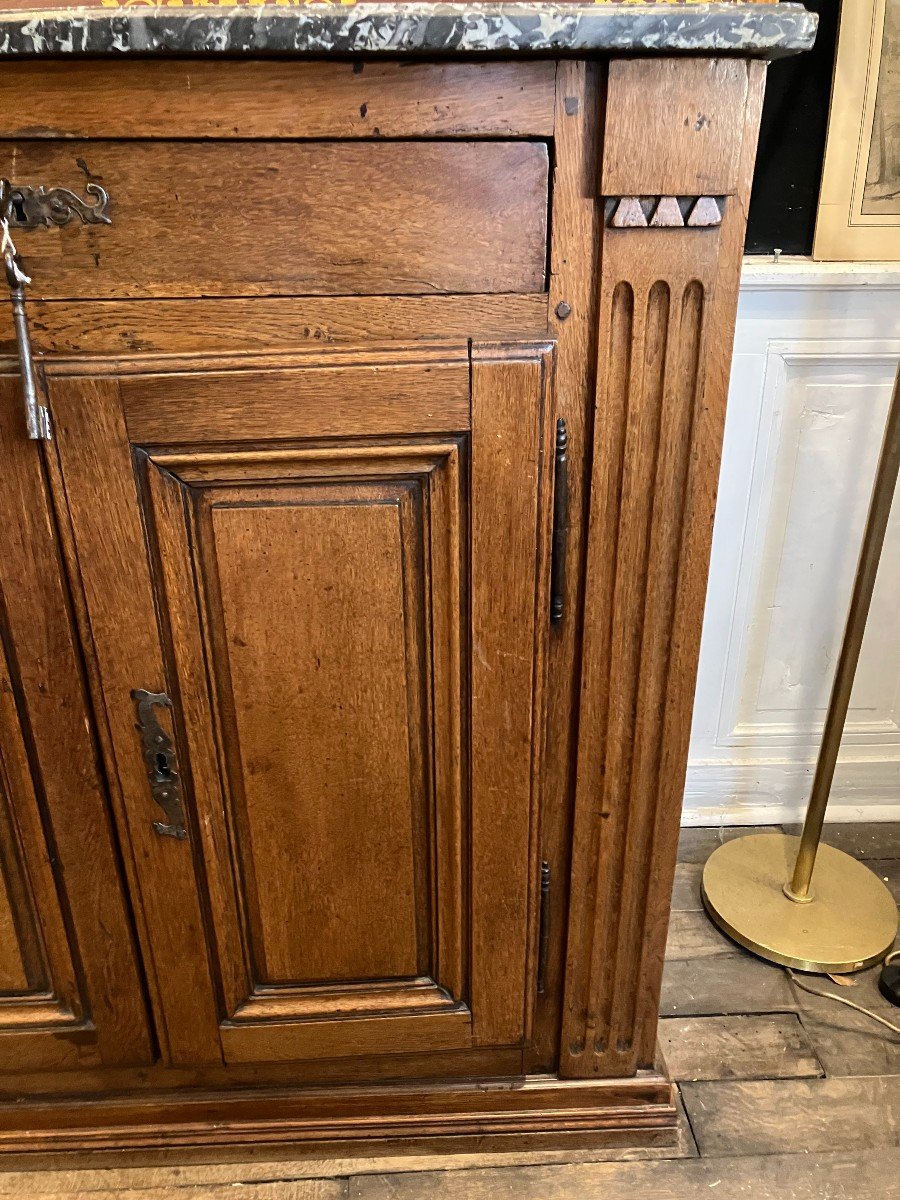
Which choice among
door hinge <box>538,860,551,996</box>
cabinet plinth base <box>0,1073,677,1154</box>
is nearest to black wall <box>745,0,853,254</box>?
door hinge <box>538,860,551,996</box>

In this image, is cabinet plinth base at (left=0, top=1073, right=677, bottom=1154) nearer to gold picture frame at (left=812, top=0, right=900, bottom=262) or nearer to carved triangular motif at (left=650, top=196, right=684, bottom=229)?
carved triangular motif at (left=650, top=196, right=684, bottom=229)

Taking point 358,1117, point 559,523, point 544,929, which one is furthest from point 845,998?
point 559,523

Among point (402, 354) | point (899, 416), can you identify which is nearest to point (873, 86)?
point (899, 416)

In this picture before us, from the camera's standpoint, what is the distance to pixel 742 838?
5.31 feet

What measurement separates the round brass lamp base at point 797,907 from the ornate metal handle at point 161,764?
908 millimetres

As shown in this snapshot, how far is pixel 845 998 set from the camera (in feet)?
4.43

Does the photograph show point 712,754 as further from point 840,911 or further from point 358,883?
point 358,883

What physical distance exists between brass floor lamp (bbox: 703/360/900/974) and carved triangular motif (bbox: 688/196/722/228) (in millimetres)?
604

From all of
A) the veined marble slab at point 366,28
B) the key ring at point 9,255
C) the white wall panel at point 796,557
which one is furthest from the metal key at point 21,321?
the white wall panel at point 796,557

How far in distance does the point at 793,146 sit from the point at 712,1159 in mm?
1324

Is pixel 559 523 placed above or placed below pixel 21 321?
below

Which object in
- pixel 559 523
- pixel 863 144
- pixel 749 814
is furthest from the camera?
pixel 749 814

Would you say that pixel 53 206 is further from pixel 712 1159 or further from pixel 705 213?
pixel 712 1159

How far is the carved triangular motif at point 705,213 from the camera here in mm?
757
